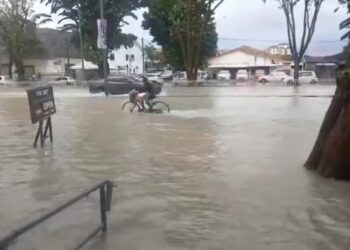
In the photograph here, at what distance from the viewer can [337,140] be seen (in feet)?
31.2

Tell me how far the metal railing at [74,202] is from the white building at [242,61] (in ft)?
282

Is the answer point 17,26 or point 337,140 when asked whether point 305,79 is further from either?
point 337,140

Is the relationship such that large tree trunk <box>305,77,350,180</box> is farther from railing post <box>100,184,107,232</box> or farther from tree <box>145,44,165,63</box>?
tree <box>145,44,165,63</box>

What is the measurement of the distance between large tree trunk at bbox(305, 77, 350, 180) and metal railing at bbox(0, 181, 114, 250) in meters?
4.21

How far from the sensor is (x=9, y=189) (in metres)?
8.95

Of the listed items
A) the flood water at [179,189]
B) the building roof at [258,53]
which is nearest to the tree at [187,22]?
the building roof at [258,53]


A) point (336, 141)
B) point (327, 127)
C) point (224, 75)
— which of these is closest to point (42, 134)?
point (327, 127)

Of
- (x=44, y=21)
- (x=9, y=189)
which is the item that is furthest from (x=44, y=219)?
(x=44, y=21)

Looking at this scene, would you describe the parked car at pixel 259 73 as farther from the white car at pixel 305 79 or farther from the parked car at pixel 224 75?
the white car at pixel 305 79

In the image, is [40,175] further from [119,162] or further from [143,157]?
[143,157]

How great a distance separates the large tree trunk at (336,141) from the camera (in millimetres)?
9398

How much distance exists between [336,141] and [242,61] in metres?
87.6

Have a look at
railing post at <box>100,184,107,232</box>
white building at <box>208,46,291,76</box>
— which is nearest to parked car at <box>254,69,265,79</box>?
white building at <box>208,46,291,76</box>

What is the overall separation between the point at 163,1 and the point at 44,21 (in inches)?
903
